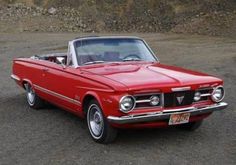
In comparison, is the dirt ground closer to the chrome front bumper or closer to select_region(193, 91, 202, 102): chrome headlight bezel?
the chrome front bumper

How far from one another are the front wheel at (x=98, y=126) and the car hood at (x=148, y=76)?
0.50 m

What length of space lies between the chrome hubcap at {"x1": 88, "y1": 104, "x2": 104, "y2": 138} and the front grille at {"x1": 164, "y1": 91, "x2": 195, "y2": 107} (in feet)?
3.13

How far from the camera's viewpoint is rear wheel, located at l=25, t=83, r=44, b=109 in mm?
9297

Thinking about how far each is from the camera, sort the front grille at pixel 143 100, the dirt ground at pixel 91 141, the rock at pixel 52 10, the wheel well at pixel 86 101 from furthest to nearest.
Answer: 1. the rock at pixel 52 10
2. the wheel well at pixel 86 101
3. the front grille at pixel 143 100
4. the dirt ground at pixel 91 141

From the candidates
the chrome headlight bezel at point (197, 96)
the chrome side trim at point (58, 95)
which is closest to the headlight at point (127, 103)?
the chrome headlight bezel at point (197, 96)

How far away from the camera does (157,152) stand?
6.35 m

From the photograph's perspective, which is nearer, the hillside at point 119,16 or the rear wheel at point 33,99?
the rear wheel at point 33,99

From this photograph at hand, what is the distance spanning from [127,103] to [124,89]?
7.8 inches

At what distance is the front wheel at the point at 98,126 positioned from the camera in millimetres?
6652

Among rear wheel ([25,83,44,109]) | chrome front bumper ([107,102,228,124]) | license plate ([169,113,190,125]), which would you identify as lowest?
rear wheel ([25,83,44,109])

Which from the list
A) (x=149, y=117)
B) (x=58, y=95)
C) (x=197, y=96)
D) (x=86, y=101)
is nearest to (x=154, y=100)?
(x=149, y=117)

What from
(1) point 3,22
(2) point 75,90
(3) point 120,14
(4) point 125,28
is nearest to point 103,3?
(3) point 120,14

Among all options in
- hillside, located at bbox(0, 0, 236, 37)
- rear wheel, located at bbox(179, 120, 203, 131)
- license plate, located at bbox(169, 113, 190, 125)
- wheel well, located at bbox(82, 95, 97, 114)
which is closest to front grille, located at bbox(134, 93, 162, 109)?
license plate, located at bbox(169, 113, 190, 125)

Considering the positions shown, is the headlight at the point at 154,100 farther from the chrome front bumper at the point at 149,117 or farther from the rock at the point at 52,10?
the rock at the point at 52,10
